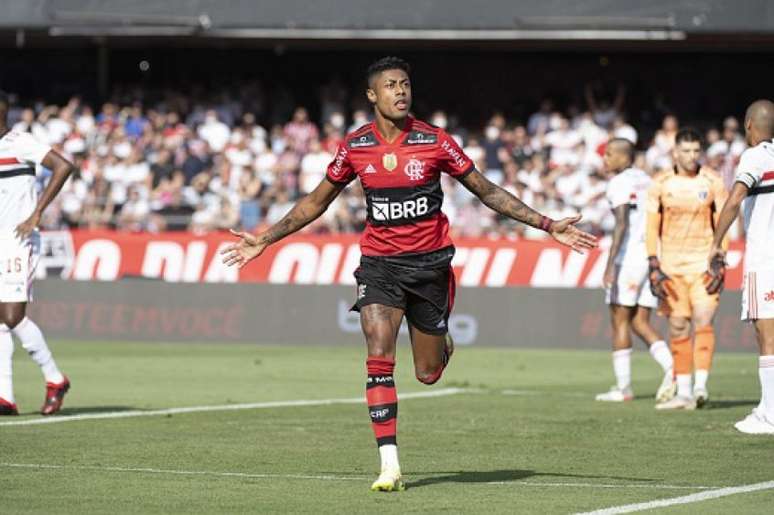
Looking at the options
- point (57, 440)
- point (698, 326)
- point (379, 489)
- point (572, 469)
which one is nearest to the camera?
point (379, 489)

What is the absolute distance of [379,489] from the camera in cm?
976

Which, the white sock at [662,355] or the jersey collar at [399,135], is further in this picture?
the white sock at [662,355]

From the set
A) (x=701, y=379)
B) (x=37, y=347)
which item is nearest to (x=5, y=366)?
(x=37, y=347)

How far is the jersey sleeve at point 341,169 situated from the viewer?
10.4 meters

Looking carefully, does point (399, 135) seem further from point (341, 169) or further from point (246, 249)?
point (246, 249)

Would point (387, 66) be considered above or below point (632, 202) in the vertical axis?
above

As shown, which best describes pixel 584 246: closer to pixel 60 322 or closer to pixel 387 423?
pixel 387 423

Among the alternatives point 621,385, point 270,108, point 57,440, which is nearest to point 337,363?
point 621,385

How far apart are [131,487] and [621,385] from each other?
7.94m

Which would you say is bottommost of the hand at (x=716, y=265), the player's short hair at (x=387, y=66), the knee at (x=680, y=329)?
the knee at (x=680, y=329)

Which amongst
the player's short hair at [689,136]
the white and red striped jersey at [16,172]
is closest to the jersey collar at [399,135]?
the white and red striped jersey at [16,172]

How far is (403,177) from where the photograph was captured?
1022 cm

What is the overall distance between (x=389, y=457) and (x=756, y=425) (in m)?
4.47

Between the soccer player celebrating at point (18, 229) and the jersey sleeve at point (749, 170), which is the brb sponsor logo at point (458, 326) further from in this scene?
the jersey sleeve at point (749, 170)
